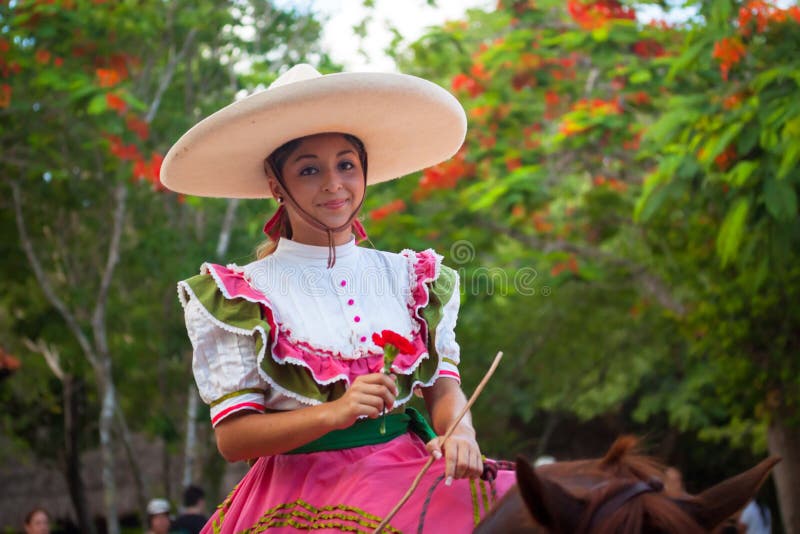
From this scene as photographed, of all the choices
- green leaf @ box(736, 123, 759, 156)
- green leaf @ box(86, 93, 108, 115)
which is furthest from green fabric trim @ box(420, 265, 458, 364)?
green leaf @ box(86, 93, 108, 115)

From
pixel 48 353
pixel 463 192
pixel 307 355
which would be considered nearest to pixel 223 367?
pixel 307 355

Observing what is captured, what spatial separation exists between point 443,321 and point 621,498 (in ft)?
4.35

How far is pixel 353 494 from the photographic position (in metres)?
2.64

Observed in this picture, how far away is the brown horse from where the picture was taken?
1.83 metres

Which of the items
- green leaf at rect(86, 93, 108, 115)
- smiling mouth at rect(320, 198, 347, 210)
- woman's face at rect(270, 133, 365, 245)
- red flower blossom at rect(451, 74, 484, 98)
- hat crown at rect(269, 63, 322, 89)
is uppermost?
red flower blossom at rect(451, 74, 484, 98)

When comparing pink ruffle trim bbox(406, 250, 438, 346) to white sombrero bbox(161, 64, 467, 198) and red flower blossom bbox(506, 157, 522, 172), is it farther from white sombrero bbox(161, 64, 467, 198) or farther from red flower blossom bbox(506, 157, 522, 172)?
red flower blossom bbox(506, 157, 522, 172)

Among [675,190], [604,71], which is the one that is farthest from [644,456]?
[604,71]

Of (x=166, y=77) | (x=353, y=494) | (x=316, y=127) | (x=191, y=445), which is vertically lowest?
(x=191, y=445)

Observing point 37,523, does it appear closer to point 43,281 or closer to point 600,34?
point 43,281

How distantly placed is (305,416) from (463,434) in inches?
16.7

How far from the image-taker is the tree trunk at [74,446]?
15.0 metres

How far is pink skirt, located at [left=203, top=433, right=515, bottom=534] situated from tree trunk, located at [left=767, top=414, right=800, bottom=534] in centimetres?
852

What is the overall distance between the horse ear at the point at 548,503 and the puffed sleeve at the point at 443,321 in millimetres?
1225

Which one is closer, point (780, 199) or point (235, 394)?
point (235, 394)
